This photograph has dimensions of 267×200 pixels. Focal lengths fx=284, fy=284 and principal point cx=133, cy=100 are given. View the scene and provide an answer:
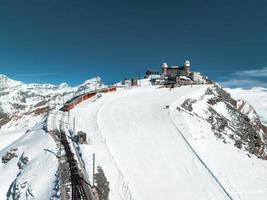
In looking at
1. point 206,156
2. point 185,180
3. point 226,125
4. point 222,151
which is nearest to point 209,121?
point 226,125

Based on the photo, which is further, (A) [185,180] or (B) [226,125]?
(B) [226,125]

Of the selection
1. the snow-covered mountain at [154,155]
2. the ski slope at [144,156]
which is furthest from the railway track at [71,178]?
the ski slope at [144,156]

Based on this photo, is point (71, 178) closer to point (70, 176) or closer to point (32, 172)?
point (70, 176)

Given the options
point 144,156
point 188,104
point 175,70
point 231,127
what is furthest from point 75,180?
point 175,70

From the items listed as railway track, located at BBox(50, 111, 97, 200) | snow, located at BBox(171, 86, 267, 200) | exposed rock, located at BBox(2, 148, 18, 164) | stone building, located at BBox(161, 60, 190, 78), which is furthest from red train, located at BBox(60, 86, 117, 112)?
stone building, located at BBox(161, 60, 190, 78)

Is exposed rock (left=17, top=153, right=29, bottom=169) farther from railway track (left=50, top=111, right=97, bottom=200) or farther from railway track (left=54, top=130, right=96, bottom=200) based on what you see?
railway track (left=54, top=130, right=96, bottom=200)

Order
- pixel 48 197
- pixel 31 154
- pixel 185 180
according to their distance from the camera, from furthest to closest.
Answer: pixel 31 154, pixel 185 180, pixel 48 197

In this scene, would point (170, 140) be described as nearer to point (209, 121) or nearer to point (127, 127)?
point (127, 127)
